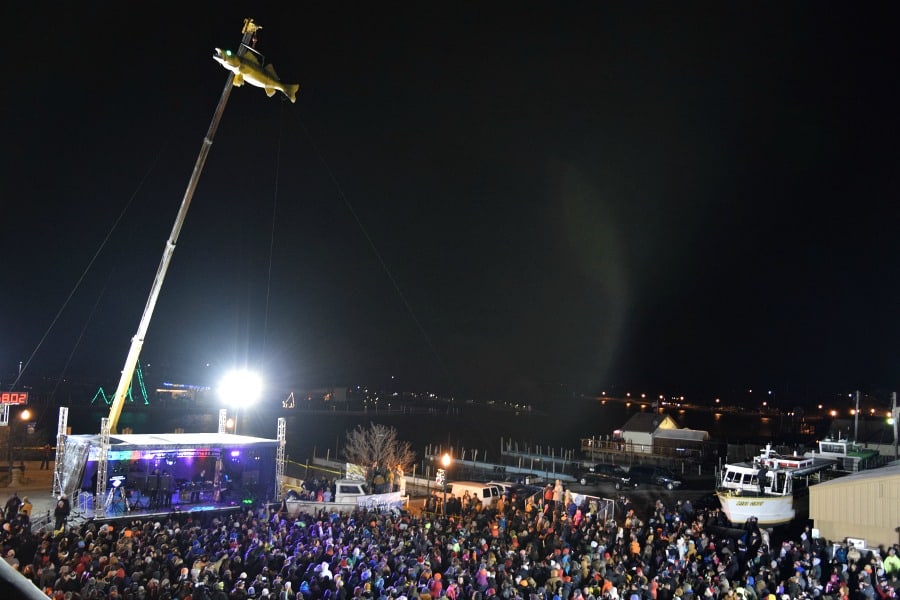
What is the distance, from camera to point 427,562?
464 inches

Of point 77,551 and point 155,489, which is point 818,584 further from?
point 155,489

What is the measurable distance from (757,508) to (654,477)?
1071cm

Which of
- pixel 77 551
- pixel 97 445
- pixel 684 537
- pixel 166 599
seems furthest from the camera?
pixel 97 445

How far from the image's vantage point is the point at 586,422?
5753 inches

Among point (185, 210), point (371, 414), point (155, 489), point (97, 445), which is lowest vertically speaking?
point (371, 414)

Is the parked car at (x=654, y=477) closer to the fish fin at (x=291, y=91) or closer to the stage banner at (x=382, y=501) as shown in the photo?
the stage banner at (x=382, y=501)

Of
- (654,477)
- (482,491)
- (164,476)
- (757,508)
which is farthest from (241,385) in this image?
(654,477)

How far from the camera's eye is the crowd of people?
10297 mm

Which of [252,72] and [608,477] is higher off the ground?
[252,72]

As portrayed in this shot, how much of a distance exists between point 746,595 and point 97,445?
55.0 ft

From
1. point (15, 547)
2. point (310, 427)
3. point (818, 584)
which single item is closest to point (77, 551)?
point (15, 547)

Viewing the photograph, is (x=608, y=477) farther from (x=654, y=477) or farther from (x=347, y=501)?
(x=347, y=501)

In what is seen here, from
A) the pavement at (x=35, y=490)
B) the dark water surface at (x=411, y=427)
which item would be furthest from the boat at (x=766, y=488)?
the dark water surface at (x=411, y=427)

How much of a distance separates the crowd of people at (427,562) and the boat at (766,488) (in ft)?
18.6
